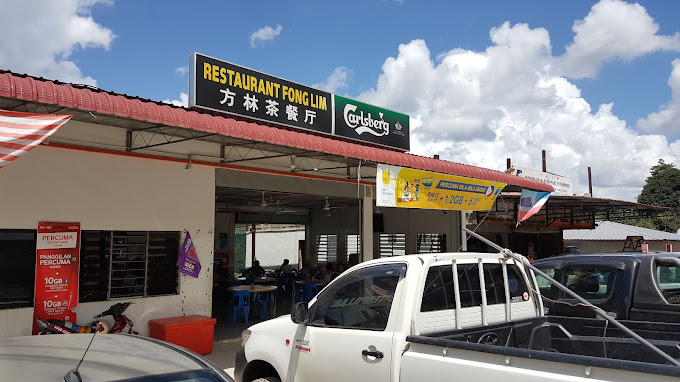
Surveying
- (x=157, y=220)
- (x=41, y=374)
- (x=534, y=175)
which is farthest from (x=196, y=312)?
(x=534, y=175)

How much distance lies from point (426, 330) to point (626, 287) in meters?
3.28

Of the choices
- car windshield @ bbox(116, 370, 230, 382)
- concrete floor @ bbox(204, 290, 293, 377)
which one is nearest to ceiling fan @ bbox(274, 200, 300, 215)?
concrete floor @ bbox(204, 290, 293, 377)

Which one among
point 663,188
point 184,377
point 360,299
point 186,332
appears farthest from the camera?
point 663,188

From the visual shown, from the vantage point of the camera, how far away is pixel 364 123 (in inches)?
560

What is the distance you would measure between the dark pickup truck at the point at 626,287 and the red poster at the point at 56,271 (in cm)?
683

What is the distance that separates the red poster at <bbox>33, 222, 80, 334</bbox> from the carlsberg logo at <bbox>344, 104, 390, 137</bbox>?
7.73 meters

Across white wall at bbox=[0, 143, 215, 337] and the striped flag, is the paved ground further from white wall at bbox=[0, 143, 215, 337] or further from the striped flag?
the striped flag

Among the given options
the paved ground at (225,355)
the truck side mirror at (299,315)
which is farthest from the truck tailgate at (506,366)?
the paved ground at (225,355)

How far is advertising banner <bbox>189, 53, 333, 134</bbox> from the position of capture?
1045 cm

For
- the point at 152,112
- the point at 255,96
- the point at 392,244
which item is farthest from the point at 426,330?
the point at 392,244

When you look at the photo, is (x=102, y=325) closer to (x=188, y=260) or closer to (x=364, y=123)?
(x=188, y=260)

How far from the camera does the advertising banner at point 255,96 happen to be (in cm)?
1045

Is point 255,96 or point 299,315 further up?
point 255,96

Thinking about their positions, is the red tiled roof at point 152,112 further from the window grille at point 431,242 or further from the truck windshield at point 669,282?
the window grille at point 431,242
